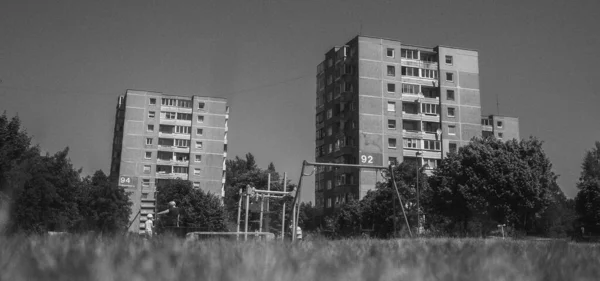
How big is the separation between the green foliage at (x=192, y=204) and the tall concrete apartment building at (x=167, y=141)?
17.3 meters

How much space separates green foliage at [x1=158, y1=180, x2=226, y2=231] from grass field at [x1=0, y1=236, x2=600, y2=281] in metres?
91.8

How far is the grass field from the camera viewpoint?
60.0 inches

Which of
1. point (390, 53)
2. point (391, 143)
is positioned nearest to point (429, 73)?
point (390, 53)

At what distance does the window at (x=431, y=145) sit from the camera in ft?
305

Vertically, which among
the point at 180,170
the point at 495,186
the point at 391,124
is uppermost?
the point at 391,124

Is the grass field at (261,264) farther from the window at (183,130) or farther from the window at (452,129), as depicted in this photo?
the window at (183,130)

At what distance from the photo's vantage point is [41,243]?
6.51 feet

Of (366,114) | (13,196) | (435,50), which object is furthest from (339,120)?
(13,196)

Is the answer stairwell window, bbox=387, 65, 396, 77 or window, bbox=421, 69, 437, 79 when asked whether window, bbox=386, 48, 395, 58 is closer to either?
stairwell window, bbox=387, 65, 396, 77

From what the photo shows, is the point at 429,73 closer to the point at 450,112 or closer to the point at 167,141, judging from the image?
the point at 450,112

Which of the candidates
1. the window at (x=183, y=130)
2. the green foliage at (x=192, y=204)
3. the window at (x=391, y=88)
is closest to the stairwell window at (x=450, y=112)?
the window at (x=391, y=88)

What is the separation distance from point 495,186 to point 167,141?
8186 cm

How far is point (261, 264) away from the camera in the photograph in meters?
1.65

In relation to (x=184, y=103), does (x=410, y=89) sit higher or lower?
lower
